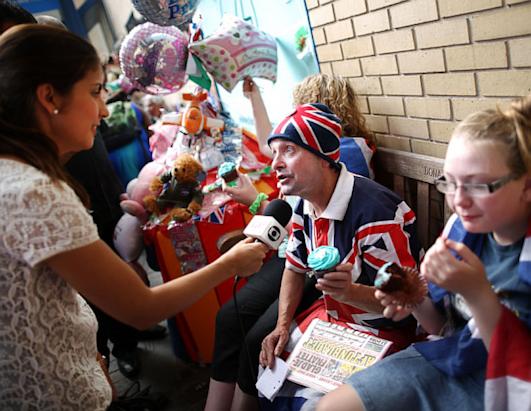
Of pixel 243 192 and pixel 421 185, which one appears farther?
pixel 243 192

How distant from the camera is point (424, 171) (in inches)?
67.2

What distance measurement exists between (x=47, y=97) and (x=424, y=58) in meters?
1.25

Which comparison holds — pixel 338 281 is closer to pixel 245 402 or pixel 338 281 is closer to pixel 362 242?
pixel 362 242

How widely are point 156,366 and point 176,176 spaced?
1254mm

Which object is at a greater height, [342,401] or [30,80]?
[30,80]

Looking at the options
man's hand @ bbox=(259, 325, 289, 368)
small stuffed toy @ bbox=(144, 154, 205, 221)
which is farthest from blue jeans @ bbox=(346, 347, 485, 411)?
small stuffed toy @ bbox=(144, 154, 205, 221)

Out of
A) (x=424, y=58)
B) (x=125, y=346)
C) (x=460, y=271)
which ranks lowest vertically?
(x=125, y=346)

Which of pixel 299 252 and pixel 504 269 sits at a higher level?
pixel 504 269

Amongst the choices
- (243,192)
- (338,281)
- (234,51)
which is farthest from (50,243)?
(234,51)

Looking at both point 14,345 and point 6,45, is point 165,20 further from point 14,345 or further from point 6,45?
point 14,345

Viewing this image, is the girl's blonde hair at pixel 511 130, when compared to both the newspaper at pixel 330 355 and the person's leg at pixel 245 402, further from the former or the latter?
the person's leg at pixel 245 402

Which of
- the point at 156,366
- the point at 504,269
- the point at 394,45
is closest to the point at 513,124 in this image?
the point at 504,269

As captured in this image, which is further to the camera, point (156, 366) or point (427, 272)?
point (156, 366)

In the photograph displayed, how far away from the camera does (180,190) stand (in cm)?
236
